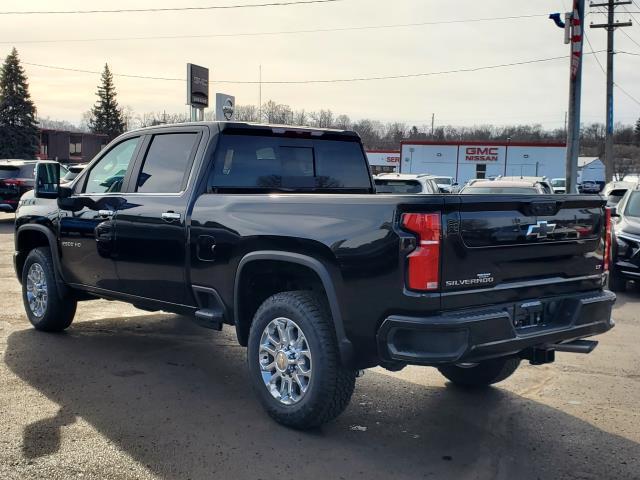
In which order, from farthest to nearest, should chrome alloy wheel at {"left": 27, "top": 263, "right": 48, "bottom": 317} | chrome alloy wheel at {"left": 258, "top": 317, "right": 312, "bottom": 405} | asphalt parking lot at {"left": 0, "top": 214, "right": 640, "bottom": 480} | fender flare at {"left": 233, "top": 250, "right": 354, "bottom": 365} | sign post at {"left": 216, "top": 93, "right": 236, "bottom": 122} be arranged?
sign post at {"left": 216, "top": 93, "right": 236, "bottom": 122} < chrome alloy wheel at {"left": 27, "top": 263, "right": 48, "bottom": 317} < chrome alloy wheel at {"left": 258, "top": 317, "right": 312, "bottom": 405} < fender flare at {"left": 233, "top": 250, "right": 354, "bottom": 365} < asphalt parking lot at {"left": 0, "top": 214, "right": 640, "bottom": 480}

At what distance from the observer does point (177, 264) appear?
202 inches

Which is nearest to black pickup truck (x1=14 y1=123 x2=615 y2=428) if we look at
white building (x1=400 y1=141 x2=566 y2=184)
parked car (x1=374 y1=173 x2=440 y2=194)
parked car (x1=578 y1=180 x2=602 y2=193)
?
parked car (x1=374 y1=173 x2=440 y2=194)

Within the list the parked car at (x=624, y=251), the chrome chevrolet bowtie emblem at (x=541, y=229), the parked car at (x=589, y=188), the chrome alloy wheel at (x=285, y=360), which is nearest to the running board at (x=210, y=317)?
the chrome alloy wheel at (x=285, y=360)

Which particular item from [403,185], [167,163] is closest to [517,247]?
[167,163]

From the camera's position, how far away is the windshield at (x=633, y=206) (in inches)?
425

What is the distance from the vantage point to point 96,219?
19.4ft

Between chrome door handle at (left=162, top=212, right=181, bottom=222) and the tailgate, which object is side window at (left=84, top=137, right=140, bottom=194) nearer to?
chrome door handle at (left=162, top=212, right=181, bottom=222)

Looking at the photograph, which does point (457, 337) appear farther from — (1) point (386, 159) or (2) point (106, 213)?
(1) point (386, 159)

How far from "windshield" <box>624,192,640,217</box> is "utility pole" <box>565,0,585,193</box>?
5.12 meters

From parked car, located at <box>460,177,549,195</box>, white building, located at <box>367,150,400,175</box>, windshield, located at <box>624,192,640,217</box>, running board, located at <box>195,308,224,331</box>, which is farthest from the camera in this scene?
white building, located at <box>367,150,400,175</box>

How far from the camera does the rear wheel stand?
508 cm

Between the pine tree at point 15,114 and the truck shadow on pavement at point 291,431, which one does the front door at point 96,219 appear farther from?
the pine tree at point 15,114

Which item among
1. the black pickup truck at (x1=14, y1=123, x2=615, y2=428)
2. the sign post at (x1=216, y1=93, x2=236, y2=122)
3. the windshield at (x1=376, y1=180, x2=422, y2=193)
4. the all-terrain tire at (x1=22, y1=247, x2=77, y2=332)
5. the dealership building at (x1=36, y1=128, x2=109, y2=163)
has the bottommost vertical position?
the all-terrain tire at (x1=22, y1=247, x2=77, y2=332)

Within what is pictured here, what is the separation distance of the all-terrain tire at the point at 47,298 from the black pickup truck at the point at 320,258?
441 millimetres
